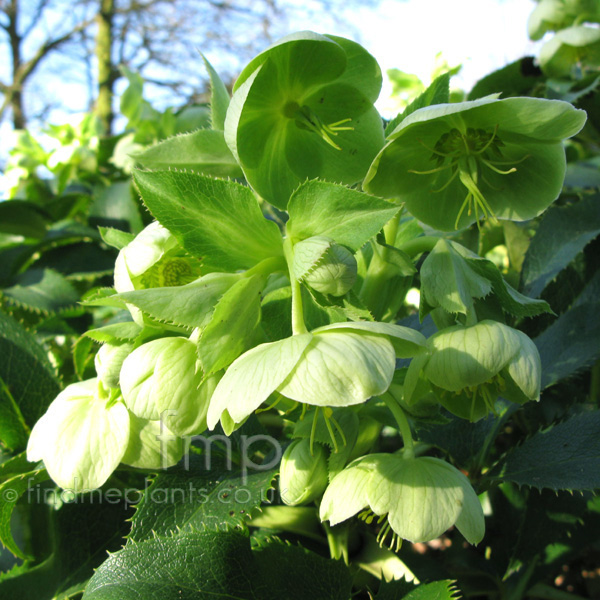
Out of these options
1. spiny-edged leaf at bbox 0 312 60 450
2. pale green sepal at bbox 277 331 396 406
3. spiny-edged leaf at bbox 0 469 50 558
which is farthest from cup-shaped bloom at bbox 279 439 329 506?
spiny-edged leaf at bbox 0 312 60 450

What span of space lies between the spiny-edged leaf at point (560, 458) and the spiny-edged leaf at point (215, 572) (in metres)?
0.20

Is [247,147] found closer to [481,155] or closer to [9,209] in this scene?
[481,155]

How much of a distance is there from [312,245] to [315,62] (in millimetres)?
194

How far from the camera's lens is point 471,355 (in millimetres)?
450

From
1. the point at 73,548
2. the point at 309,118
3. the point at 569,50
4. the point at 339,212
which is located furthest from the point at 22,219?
the point at 569,50

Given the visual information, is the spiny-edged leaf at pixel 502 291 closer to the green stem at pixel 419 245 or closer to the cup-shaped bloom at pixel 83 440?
the green stem at pixel 419 245

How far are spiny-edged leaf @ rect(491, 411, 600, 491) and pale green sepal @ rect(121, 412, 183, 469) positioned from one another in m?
0.33

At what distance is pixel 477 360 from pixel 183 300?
0.71ft

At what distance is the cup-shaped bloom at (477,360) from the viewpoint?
1.47 ft

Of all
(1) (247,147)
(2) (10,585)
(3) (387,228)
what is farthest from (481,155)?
(2) (10,585)

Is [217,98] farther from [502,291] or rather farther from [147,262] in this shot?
[502,291]

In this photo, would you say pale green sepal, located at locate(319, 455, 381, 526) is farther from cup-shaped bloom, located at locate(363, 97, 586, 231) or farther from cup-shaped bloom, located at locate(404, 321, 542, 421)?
cup-shaped bloom, located at locate(363, 97, 586, 231)

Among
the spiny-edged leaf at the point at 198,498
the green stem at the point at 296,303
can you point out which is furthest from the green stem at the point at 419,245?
the spiny-edged leaf at the point at 198,498

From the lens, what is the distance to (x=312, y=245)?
1.44 ft
